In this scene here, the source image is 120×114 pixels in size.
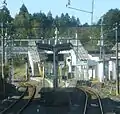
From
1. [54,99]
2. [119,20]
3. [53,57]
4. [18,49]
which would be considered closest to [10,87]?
[53,57]

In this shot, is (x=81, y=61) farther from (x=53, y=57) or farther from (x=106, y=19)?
(x=53, y=57)

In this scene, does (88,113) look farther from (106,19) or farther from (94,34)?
(94,34)

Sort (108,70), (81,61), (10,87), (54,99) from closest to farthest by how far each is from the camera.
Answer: (54,99)
(10,87)
(108,70)
(81,61)

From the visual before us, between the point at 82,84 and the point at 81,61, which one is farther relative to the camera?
the point at 81,61

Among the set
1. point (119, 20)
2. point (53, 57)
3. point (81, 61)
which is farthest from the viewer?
point (81, 61)

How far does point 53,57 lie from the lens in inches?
1011

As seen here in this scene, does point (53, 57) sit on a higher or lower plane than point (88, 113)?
higher

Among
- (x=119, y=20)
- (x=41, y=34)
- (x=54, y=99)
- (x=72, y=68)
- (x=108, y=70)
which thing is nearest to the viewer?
(x=54, y=99)

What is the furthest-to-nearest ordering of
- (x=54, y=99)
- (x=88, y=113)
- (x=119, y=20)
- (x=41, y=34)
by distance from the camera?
(x=119, y=20) < (x=41, y=34) < (x=54, y=99) < (x=88, y=113)

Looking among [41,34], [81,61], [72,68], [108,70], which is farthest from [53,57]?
[72,68]

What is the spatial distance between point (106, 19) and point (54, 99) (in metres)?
28.8

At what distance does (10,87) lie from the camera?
30234mm

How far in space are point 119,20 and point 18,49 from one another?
16923 mm

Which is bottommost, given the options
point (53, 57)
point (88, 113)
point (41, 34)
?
point (88, 113)
